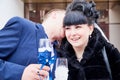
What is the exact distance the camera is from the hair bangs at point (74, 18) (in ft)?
9.91

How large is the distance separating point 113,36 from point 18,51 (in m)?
8.70

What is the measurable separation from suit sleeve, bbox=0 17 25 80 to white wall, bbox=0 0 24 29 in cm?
A: 638

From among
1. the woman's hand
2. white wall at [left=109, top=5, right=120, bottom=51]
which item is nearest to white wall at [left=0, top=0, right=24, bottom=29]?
white wall at [left=109, top=5, right=120, bottom=51]

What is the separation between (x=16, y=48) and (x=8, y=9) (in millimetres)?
7245

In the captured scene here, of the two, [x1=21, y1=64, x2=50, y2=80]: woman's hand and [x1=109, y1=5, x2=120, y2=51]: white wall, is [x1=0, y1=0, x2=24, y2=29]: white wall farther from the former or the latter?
[x1=21, y1=64, x2=50, y2=80]: woman's hand

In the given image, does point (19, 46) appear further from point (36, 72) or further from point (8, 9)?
point (8, 9)

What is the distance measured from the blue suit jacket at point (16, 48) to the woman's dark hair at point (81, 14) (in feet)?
1.55

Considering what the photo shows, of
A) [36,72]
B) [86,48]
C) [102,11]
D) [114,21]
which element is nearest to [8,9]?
[102,11]

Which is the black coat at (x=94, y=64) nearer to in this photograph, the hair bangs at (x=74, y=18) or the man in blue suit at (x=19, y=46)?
the hair bangs at (x=74, y=18)

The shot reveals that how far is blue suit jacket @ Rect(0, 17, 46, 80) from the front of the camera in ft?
7.93

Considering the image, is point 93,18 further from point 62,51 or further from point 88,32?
point 62,51

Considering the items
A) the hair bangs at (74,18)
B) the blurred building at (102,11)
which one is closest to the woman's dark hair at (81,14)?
the hair bangs at (74,18)

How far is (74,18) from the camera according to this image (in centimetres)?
307

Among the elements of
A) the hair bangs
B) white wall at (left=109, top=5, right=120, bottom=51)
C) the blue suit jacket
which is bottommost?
white wall at (left=109, top=5, right=120, bottom=51)
